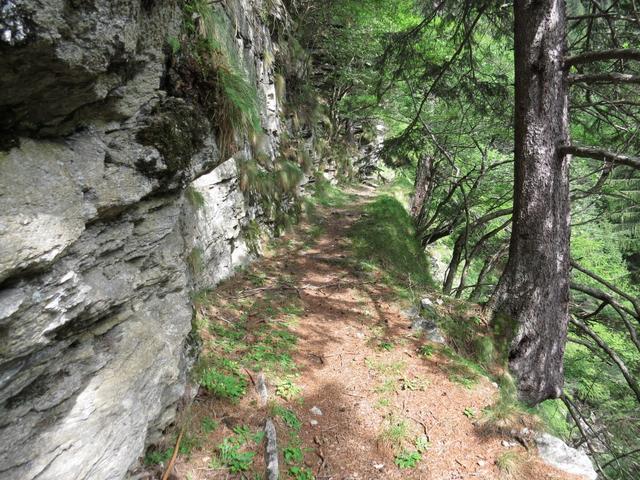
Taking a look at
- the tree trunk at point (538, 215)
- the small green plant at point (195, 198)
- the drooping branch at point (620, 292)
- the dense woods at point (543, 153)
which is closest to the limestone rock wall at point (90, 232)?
the small green plant at point (195, 198)

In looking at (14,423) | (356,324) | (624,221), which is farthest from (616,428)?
(624,221)

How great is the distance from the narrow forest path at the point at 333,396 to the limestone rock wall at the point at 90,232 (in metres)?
0.56

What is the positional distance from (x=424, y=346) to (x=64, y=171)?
162 inches

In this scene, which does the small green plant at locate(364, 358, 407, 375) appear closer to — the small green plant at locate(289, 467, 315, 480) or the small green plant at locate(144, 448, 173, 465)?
the small green plant at locate(289, 467, 315, 480)

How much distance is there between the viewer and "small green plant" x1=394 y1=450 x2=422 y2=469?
3.11m

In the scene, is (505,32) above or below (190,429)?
above

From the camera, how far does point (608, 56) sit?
3830 millimetres

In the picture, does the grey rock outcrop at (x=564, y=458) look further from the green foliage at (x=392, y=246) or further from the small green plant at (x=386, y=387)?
the green foliage at (x=392, y=246)

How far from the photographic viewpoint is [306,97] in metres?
12.4

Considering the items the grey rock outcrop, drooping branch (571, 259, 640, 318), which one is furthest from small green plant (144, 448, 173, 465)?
drooping branch (571, 259, 640, 318)

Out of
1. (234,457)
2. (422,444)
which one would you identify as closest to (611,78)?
(422,444)

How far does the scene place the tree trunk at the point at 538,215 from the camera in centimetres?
430

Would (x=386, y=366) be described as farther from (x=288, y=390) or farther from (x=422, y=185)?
A: (x=422, y=185)

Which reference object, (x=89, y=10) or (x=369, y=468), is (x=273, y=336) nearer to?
(x=369, y=468)
